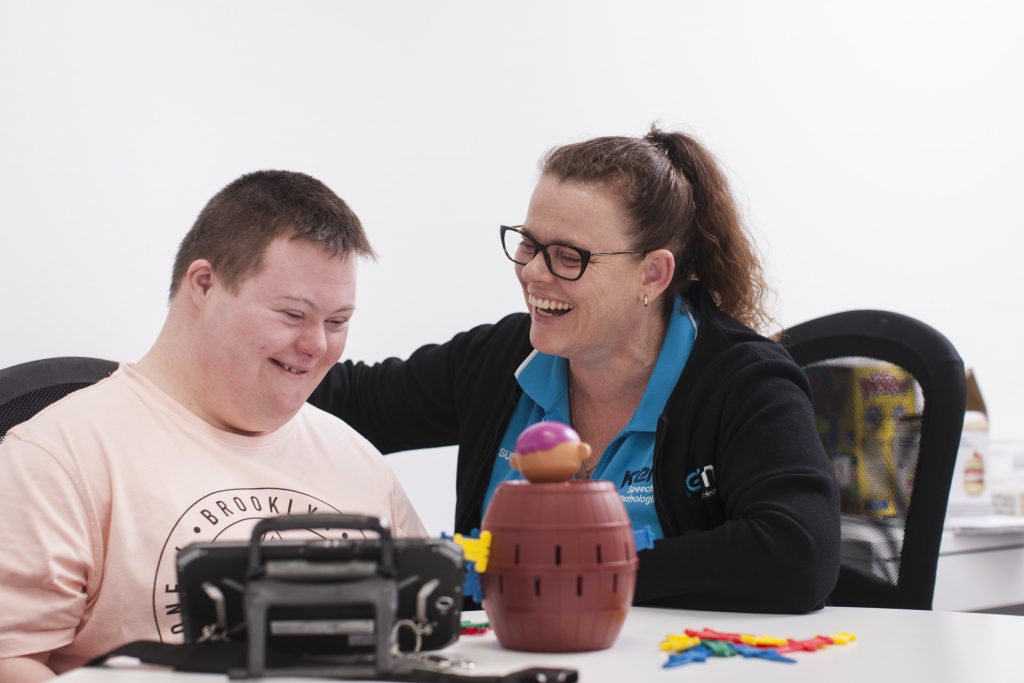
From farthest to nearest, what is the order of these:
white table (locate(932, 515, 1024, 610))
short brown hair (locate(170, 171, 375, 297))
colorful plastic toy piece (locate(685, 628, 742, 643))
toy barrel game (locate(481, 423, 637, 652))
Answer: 1. white table (locate(932, 515, 1024, 610))
2. short brown hair (locate(170, 171, 375, 297))
3. colorful plastic toy piece (locate(685, 628, 742, 643))
4. toy barrel game (locate(481, 423, 637, 652))

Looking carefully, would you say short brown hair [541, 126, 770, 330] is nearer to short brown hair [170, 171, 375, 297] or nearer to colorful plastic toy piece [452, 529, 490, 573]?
short brown hair [170, 171, 375, 297]

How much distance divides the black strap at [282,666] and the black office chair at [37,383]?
2.48 ft

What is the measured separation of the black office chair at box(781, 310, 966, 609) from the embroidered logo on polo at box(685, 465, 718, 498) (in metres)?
0.48

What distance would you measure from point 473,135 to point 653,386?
1190 millimetres

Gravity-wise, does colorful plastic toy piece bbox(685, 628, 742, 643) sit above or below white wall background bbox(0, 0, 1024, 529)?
below

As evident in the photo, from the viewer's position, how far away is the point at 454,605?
889mm

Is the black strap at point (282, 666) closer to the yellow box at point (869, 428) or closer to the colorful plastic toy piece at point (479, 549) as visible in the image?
the colorful plastic toy piece at point (479, 549)

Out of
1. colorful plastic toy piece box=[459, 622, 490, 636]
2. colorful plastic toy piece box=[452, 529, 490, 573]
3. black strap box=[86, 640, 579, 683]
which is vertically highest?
colorful plastic toy piece box=[452, 529, 490, 573]

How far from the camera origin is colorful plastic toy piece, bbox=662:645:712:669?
2.97 ft

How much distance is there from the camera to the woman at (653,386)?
4.38 feet

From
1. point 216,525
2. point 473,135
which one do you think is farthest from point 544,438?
point 473,135

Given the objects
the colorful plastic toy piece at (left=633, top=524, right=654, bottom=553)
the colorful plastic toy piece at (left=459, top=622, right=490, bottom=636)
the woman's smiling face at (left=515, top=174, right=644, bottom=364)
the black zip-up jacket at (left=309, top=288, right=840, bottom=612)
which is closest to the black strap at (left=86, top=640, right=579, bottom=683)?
the colorful plastic toy piece at (left=459, top=622, right=490, bottom=636)

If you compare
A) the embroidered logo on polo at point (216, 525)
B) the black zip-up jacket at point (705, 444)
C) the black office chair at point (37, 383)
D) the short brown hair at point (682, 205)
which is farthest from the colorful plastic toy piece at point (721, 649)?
the black office chair at point (37, 383)

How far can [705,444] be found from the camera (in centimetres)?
155
